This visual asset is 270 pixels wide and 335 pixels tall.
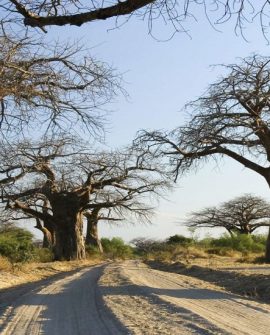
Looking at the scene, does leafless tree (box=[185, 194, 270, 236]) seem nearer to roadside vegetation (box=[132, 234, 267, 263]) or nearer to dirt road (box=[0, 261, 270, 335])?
roadside vegetation (box=[132, 234, 267, 263])

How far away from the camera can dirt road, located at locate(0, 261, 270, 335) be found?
6.06 m

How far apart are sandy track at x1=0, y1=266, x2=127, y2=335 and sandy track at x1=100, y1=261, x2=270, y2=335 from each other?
21cm

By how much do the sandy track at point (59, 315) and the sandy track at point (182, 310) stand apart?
Answer: 0.21 meters

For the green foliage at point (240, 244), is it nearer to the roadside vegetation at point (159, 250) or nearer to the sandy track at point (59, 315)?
the roadside vegetation at point (159, 250)

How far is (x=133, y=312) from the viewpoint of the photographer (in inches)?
278

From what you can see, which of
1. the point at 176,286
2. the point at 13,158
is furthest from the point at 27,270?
the point at 176,286

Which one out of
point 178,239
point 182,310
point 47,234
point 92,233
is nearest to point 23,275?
point 182,310

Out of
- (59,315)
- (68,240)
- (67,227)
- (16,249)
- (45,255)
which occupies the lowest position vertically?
(59,315)

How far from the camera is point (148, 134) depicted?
72.4ft

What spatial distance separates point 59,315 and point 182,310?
5.43ft

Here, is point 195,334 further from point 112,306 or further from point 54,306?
point 54,306

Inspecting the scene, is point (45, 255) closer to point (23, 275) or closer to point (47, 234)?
point (47, 234)

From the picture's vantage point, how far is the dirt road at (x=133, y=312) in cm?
606

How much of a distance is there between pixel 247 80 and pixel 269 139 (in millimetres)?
2452
